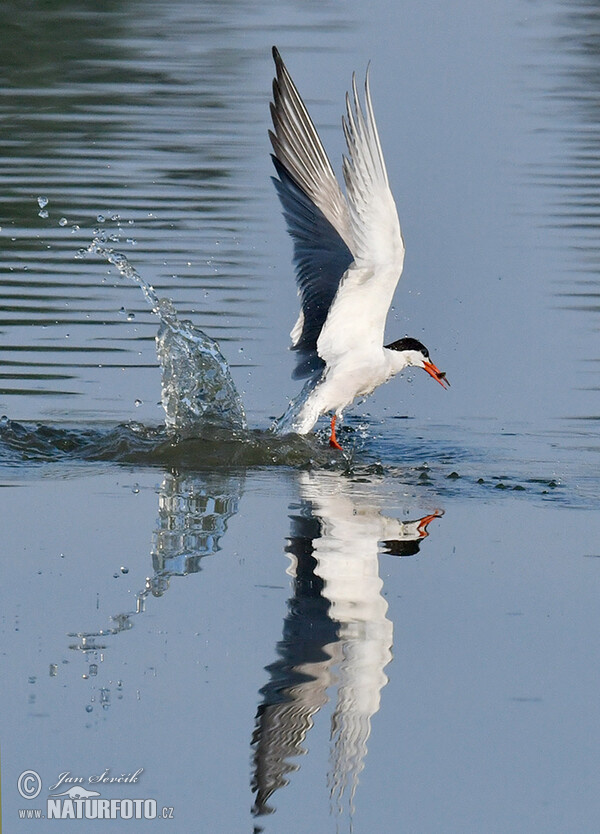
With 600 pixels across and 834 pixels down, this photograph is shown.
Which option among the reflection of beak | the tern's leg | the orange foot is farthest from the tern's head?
the orange foot

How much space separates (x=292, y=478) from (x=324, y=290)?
5.42 feet

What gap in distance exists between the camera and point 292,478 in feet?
27.5

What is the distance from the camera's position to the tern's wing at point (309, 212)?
30.5 ft

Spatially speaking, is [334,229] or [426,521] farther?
[334,229]

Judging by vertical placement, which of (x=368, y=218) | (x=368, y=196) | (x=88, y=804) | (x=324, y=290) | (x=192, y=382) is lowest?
(x=88, y=804)

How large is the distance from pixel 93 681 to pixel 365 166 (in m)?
3.87

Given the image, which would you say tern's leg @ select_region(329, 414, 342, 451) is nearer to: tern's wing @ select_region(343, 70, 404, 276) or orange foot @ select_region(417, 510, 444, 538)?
tern's wing @ select_region(343, 70, 404, 276)

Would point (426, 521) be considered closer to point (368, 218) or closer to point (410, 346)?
point (368, 218)

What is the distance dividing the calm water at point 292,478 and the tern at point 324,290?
1.00 feet

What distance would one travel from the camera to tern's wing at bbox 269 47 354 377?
30.5ft

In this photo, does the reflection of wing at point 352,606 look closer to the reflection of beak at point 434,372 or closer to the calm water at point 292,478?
the calm water at point 292,478

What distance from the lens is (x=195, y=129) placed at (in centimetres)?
1847

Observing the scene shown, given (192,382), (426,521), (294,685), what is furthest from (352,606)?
(192,382)

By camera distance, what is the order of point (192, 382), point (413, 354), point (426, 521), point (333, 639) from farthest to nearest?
point (413, 354) < point (192, 382) < point (426, 521) < point (333, 639)
